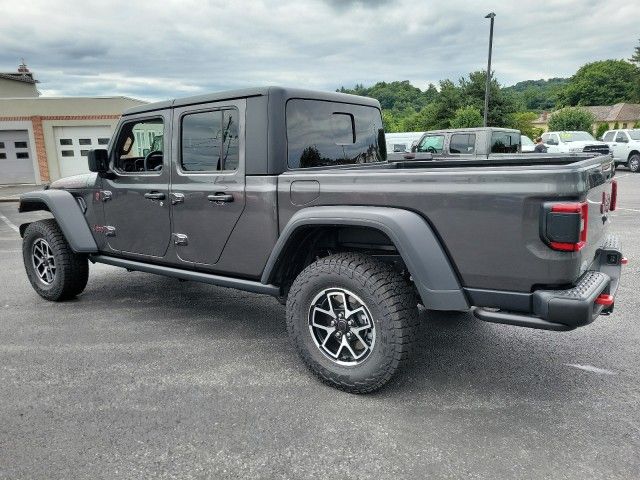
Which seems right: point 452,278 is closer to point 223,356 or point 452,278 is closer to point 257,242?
point 257,242

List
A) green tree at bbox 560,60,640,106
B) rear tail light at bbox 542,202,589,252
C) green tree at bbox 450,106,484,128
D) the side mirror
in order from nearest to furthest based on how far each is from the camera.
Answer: rear tail light at bbox 542,202,589,252 → the side mirror → green tree at bbox 450,106,484,128 → green tree at bbox 560,60,640,106

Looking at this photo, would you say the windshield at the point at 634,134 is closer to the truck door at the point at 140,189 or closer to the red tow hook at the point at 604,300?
the red tow hook at the point at 604,300

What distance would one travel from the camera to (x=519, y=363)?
340 centimetres

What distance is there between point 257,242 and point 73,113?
21882 millimetres

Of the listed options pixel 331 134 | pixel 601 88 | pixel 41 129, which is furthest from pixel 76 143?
pixel 601 88

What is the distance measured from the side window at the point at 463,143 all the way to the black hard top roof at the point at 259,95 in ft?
29.4

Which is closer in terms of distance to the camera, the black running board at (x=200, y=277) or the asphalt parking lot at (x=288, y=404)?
the asphalt parking lot at (x=288, y=404)

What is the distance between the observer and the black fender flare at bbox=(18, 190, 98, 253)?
175 inches

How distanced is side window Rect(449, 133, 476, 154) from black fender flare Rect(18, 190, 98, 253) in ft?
33.2

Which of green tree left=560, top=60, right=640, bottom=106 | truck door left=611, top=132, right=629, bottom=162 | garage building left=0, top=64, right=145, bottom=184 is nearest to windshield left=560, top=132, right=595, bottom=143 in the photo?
truck door left=611, top=132, right=629, bottom=162

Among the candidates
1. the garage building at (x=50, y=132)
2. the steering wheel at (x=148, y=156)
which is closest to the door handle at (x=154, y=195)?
the steering wheel at (x=148, y=156)

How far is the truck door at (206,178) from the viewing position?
3.40m

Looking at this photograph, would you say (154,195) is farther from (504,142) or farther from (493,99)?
(493,99)

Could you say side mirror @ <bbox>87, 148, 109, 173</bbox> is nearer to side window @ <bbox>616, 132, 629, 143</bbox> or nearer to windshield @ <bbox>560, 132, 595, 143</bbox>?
windshield @ <bbox>560, 132, 595, 143</bbox>
